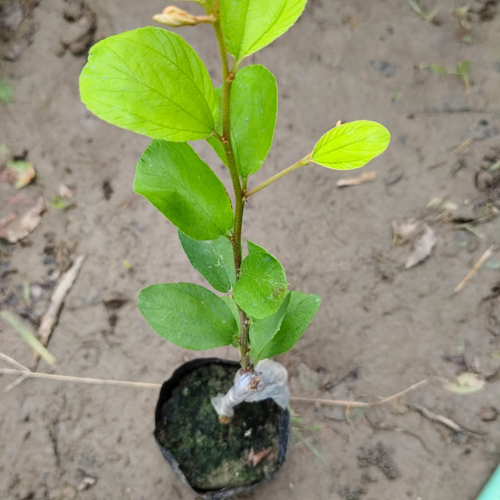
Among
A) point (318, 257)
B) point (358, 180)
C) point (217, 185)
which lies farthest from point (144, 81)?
point (358, 180)

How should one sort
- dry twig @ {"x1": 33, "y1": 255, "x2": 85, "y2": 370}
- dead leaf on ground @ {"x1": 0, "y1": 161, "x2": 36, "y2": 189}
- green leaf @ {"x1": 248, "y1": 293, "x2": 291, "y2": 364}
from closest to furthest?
green leaf @ {"x1": 248, "y1": 293, "x2": 291, "y2": 364} < dry twig @ {"x1": 33, "y1": 255, "x2": 85, "y2": 370} < dead leaf on ground @ {"x1": 0, "y1": 161, "x2": 36, "y2": 189}

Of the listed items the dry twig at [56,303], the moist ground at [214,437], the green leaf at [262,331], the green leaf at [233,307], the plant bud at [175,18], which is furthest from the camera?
the dry twig at [56,303]

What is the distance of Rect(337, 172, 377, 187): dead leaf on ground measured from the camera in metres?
1.57

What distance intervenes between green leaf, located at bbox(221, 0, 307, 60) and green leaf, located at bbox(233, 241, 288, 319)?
244mm

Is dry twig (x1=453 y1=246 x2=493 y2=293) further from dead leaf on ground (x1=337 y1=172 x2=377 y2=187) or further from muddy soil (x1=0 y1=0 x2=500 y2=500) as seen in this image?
dead leaf on ground (x1=337 y1=172 x2=377 y2=187)

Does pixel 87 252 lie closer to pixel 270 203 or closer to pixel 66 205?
pixel 66 205

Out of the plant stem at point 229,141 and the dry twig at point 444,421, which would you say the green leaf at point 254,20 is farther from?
the dry twig at point 444,421

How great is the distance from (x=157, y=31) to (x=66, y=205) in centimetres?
127

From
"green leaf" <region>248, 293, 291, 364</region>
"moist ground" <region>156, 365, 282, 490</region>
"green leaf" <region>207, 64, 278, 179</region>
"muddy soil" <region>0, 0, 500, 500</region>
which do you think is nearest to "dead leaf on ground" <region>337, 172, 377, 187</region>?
"muddy soil" <region>0, 0, 500, 500</region>

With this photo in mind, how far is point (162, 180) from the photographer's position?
56 cm

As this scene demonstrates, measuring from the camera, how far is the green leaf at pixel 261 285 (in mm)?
563

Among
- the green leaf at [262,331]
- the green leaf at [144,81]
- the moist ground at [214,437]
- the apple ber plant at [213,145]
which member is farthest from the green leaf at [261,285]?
the moist ground at [214,437]

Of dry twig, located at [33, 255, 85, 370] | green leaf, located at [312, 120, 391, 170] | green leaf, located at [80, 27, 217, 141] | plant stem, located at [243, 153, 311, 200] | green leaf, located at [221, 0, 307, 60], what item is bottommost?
dry twig, located at [33, 255, 85, 370]

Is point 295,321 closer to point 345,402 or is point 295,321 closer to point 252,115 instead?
point 252,115
